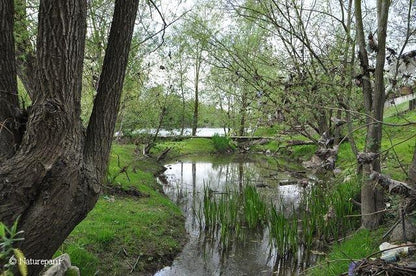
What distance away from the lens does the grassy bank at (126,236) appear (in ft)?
11.8

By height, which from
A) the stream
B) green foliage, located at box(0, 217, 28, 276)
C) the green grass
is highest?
green foliage, located at box(0, 217, 28, 276)

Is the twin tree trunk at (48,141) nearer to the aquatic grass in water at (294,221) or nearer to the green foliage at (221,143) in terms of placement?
the aquatic grass in water at (294,221)

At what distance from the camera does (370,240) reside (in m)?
3.44

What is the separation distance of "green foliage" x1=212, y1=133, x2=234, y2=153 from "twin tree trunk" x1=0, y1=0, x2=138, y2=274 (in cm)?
1325

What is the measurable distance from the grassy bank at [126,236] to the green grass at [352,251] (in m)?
2.05

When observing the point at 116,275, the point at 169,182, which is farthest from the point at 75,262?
the point at 169,182

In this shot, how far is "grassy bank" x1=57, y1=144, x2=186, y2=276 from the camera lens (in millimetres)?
3584

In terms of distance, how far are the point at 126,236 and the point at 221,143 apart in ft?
37.5

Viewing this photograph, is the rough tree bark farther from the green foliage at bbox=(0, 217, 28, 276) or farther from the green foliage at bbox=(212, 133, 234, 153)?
the green foliage at bbox=(212, 133, 234, 153)

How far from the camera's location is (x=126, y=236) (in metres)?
4.29

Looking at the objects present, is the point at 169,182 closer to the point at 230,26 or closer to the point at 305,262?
the point at 230,26

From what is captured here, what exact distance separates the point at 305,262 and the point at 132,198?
3.34 m

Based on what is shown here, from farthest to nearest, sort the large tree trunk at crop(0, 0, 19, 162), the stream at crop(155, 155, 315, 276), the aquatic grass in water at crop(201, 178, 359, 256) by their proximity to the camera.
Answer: the aquatic grass in water at crop(201, 178, 359, 256) → the stream at crop(155, 155, 315, 276) → the large tree trunk at crop(0, 0, 19, 162)

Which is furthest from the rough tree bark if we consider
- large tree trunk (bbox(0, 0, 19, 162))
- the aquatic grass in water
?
large tree trunk (bbox(0, 0, 19, 162))
